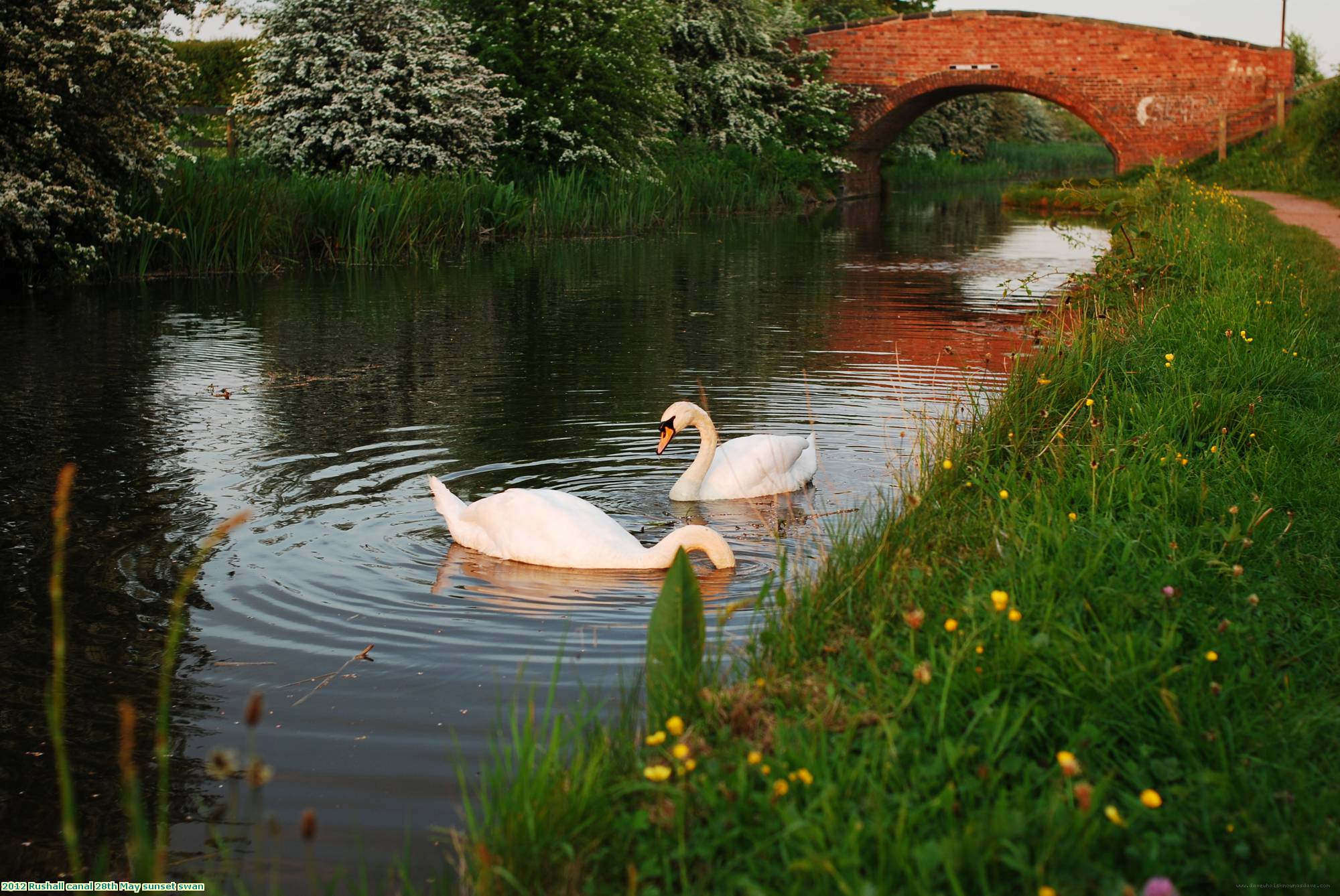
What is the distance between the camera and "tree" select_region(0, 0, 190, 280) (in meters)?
13.8

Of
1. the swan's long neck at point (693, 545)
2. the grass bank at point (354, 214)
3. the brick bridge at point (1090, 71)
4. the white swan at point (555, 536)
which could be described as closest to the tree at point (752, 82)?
the brick bridge at point (1090, 71)

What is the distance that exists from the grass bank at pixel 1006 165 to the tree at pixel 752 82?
1072 cm

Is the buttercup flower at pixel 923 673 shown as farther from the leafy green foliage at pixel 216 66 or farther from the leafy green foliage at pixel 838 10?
the leafy green foliage at pixel 838 10

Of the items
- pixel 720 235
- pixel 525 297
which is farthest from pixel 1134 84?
pixel 525 297

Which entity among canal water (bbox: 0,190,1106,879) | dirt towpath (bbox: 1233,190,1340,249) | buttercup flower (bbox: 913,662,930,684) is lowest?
canal water (bbox: 0,190,1106,879)

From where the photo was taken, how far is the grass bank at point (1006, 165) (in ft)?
174

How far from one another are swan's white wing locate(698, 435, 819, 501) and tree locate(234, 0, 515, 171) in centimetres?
1681

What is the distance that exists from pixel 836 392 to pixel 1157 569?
19.2 feet

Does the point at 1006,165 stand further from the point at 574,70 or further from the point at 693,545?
the point at 693,545

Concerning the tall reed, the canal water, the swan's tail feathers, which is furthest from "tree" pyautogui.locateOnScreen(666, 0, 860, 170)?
the tall reed

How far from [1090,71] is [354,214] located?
91.5 ft

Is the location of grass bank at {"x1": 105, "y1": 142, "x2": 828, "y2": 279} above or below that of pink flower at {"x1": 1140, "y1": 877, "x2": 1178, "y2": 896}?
above

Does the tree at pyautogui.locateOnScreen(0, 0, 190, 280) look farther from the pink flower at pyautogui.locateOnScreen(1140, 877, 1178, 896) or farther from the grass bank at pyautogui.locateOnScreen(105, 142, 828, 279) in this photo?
the pink flower at pyautogui.locateOnScreen(1140, 877, 1178, 896)

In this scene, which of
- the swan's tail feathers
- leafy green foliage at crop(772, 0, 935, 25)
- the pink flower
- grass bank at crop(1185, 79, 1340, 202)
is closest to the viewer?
the pink flower
